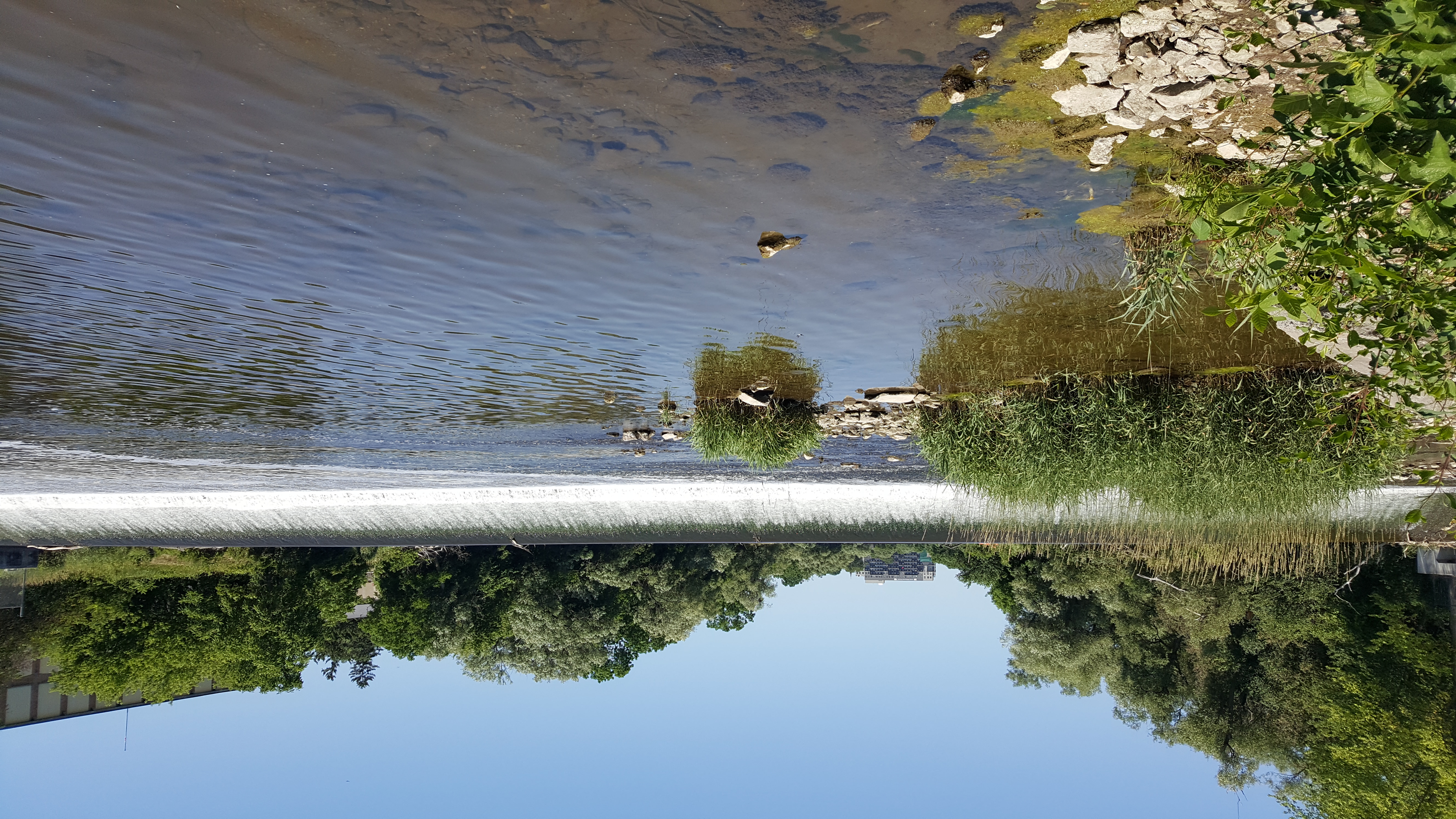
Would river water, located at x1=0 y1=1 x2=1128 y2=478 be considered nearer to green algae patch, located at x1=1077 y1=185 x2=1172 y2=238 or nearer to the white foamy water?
green algae patch, located at x1=1077 y1=185 x2=1172 y2=238

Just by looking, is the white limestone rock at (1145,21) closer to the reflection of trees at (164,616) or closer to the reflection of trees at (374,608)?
the reflection of trees at (374,608)

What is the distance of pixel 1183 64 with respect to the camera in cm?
327

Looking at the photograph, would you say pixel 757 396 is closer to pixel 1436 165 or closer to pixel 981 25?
pixel 981 25

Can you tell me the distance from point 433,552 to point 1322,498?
12.4 m

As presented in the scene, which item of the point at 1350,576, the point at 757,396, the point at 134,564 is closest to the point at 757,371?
the point at 757,396

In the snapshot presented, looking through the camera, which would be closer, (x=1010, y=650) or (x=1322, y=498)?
(x=1322, y=498)

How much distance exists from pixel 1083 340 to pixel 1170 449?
1.10 metres

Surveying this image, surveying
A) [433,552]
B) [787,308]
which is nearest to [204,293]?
[787,308]

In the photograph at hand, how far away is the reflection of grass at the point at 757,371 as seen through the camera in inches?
227

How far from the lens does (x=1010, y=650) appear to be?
12562 mm

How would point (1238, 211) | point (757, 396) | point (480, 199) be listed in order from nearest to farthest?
1. point (1238, 211)
2. point (480, 199)
3. point (757, 396)

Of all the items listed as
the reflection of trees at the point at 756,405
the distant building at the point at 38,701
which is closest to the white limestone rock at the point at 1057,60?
the reflection of trees at the point at 756,405

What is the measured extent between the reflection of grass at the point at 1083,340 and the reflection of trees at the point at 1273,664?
5.46 metres

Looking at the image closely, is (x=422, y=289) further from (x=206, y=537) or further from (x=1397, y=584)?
(x=1397, y=584)
